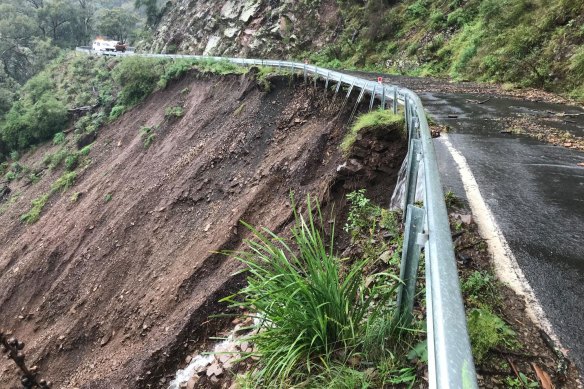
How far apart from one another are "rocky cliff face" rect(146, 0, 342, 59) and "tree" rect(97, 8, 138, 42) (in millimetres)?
32724

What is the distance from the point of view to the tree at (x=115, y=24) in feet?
197

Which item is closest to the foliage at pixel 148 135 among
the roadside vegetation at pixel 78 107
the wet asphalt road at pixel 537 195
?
the roadside vegetation at pixel 78 107

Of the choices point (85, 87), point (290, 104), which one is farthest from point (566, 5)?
point (85, 87)

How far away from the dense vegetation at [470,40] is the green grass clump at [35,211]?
1860 cm

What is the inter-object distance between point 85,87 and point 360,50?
78.5ft

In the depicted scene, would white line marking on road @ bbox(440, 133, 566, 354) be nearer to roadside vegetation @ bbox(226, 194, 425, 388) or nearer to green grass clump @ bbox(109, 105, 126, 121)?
roadside vegetation @ bbox(226, 194, 425, 388)

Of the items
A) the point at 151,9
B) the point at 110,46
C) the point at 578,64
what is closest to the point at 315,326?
the point at 578,64

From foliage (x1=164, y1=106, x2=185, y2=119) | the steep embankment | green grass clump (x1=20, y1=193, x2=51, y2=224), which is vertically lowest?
green grass clump (x1=20, y1=193, x2=51, y2=224)

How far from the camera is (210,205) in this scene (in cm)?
1057

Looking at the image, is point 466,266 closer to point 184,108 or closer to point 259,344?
point 259,344

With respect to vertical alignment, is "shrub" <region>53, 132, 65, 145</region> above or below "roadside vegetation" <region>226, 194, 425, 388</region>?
below

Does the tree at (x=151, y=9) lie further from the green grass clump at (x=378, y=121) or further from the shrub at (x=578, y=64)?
the green grass clump at (x=378, y=121)

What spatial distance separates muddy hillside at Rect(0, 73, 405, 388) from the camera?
6.94 metres

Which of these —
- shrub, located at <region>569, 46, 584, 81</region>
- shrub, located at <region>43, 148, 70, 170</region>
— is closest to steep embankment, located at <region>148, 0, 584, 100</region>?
shrub, located at <region>569, 46, 584, 81</region>
